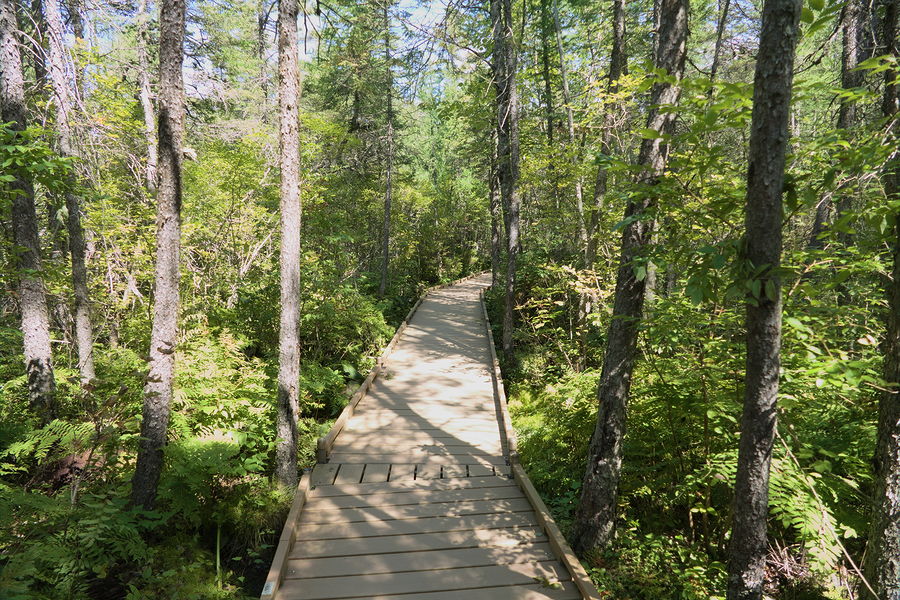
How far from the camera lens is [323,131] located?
1053 centimetres

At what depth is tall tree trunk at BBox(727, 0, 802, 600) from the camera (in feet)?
6.89

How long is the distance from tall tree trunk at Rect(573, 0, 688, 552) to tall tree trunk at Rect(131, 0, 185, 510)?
4.12 meters

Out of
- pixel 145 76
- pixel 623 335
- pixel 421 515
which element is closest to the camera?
pixel 623 335

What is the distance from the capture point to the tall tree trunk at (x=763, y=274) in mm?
2100

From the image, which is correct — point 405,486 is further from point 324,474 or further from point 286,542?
point 286,542

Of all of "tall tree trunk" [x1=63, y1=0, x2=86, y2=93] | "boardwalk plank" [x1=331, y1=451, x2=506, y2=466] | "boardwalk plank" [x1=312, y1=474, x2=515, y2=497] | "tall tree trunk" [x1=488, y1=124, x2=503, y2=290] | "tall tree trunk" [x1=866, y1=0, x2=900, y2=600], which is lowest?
"boardwalk plank" [x1=312, y1=474, x2=515, y2=497]

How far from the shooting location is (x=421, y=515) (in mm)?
4508

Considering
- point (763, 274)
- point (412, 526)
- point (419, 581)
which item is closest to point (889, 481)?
point (763, 274)

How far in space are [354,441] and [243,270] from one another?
5.27 m

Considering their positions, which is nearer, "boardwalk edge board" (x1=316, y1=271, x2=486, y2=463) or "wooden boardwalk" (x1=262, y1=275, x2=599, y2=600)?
"wooden boardwalk" (x1=262, y1=275, x2=599, y2=600)

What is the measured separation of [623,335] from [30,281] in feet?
24.1

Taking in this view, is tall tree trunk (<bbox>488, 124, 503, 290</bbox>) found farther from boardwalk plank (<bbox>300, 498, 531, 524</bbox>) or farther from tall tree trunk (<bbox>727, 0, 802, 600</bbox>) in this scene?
tall tree trunk (<bbox>727, 0, 802, 600</bbox>)

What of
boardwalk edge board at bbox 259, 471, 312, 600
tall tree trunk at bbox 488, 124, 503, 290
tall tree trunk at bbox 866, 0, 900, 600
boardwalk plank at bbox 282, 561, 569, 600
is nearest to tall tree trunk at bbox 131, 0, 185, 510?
boardwalk edge board at bbox 259, 471, 312, 600

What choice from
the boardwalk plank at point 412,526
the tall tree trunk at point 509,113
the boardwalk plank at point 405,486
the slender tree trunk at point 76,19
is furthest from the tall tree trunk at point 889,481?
the slender tree trunk at point 76,19
